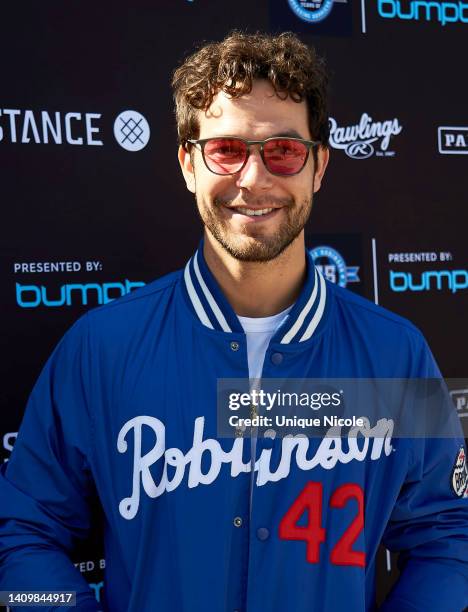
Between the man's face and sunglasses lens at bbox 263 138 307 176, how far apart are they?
1 cm

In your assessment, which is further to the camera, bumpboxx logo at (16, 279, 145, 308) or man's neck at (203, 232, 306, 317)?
bumpboxx logo at (16, 279, 145, 308)

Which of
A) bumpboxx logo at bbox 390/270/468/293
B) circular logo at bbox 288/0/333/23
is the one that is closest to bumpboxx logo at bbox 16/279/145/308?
bumpboxx logo at bbox 390/270/468/293

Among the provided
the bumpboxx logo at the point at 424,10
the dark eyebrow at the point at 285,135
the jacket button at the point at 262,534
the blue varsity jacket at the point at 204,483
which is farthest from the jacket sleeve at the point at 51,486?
the bumpboxx logo at the point at 424,10

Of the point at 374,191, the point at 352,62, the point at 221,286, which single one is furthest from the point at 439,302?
the point at 221,286

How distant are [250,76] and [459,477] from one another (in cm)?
92

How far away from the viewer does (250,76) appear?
1.32 m

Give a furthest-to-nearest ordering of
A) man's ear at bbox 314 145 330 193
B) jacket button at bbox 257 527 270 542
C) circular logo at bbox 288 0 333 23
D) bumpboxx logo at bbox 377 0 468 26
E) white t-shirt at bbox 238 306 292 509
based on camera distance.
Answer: bumpboxx logo at bbox 377 0 468 26
circular logo at bbox 288 0 333 23
man's ear at bbox 314 145 330 193
white t-shirt at bbox 238 306 292 509
jacket button at bbox 257 527 270 542

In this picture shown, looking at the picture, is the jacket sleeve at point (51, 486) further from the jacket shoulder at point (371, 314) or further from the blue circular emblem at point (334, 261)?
the blue circular emblem at point (334, 261)

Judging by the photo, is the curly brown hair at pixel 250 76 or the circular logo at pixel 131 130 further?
the circular logo at pixel 131 130

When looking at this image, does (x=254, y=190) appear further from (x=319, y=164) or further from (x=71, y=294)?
(x=71, y=294)

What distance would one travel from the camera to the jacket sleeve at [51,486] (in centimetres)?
123

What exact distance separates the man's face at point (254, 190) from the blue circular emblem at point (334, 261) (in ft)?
2.16

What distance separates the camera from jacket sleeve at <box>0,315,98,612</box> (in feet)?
4.04

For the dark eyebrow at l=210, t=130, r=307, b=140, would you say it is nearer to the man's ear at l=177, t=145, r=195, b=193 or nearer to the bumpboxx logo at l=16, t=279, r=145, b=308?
the man's ear at l=177, t=145, r=195, b=193
